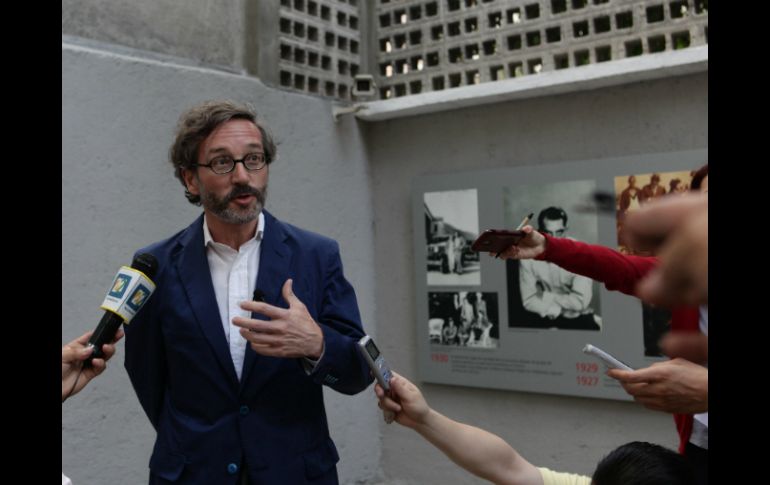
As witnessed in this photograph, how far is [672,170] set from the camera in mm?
4281

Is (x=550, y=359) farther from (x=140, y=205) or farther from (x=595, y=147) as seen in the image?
(x=140, y=205)

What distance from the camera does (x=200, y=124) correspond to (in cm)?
236

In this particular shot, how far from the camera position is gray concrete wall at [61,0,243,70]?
13.3 ft

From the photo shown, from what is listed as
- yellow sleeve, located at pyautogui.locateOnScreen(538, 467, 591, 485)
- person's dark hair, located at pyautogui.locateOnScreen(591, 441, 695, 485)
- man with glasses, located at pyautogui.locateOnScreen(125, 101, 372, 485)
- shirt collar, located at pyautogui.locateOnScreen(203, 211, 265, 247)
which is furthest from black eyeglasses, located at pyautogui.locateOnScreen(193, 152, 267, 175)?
person's dark hair, located at pyautogui.locateOnScreen(591, 441, 695, 485)

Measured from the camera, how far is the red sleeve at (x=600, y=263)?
234cm

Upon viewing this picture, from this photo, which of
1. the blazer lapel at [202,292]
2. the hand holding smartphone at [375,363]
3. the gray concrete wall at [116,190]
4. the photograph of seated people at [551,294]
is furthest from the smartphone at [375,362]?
the photograph of seated people at [551,294]

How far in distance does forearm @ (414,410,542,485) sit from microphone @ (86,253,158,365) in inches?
34.7

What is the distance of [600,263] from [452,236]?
2814 mm

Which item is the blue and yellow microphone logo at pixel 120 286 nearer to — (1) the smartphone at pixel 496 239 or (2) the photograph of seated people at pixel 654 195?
(1) the smartphone at pixel 496 239

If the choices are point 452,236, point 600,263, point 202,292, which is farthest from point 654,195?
point 202,292

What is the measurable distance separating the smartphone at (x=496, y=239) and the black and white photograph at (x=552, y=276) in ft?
7.02

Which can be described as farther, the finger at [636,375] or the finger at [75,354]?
the finger at [75,354]
